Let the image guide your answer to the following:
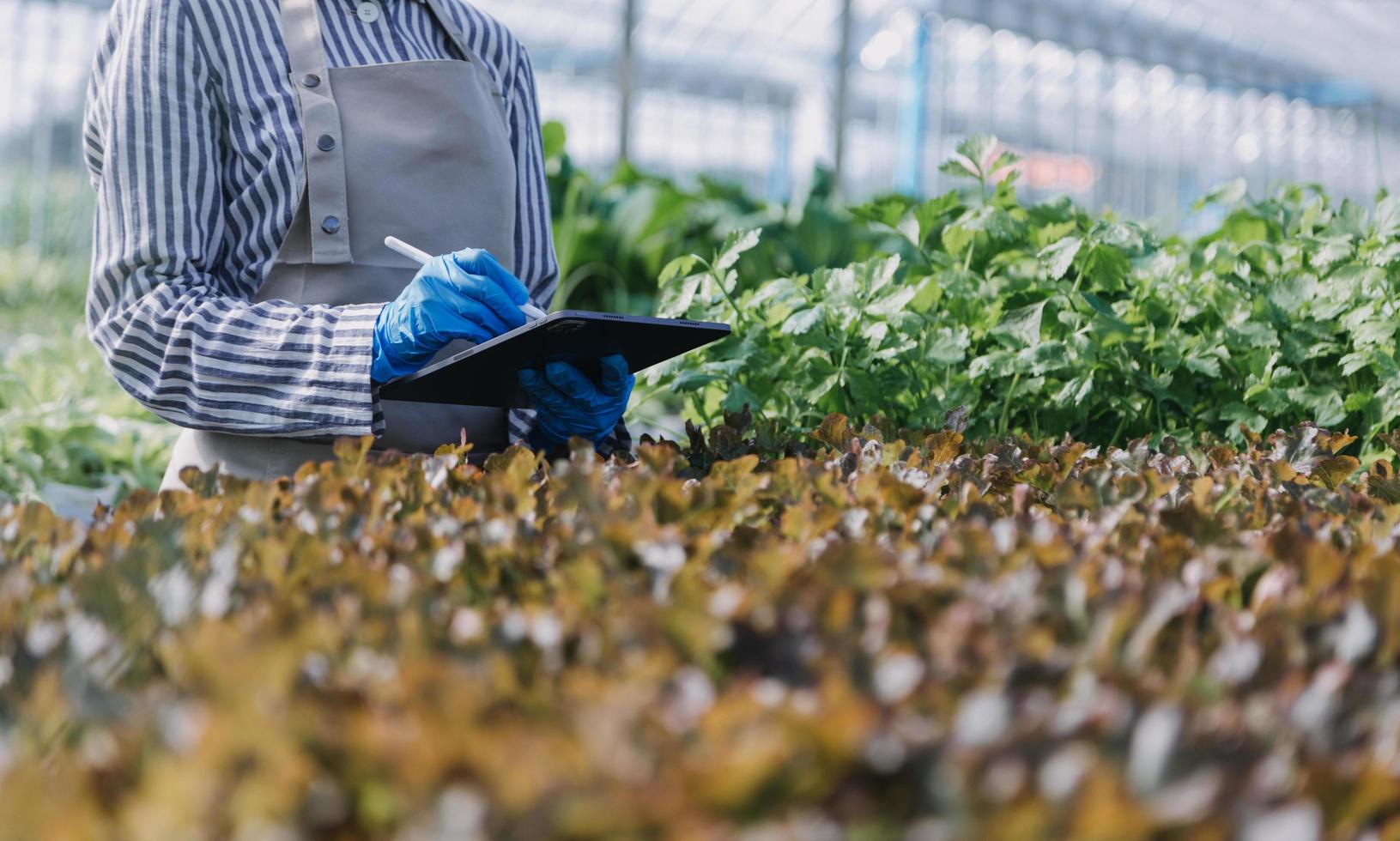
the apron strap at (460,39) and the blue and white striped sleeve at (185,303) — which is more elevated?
the apron strap at (460,39)

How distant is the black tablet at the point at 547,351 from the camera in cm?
123

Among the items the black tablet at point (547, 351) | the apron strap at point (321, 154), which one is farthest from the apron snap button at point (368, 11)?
the black tablet at point (547, 351)

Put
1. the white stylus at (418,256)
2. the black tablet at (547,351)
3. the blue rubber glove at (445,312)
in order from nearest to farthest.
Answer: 1. the black tablet at (547,351)
2. the blue rubber glove at (445,312)
3. the white stylus at (418,256)

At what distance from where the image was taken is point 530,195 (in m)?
1.89

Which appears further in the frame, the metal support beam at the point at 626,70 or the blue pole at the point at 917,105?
the blue pole at the point at 917,105

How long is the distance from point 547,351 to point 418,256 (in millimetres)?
267

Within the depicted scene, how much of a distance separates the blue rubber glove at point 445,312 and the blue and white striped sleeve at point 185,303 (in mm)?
33

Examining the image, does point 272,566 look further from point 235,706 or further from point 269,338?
point 269,338

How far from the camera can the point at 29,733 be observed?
554 millimetres

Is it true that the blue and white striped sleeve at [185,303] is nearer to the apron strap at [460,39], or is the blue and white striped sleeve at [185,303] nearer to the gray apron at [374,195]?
the gray apron at [374,195]

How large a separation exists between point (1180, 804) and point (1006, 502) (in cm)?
73

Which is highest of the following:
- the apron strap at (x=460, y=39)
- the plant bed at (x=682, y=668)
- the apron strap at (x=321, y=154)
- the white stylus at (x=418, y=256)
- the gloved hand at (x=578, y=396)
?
the apron strap at (x=460, y=39)

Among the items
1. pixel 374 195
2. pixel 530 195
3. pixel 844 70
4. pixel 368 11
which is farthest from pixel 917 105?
pixel 374 195

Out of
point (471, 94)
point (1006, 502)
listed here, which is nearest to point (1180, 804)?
point (1006, 502)
